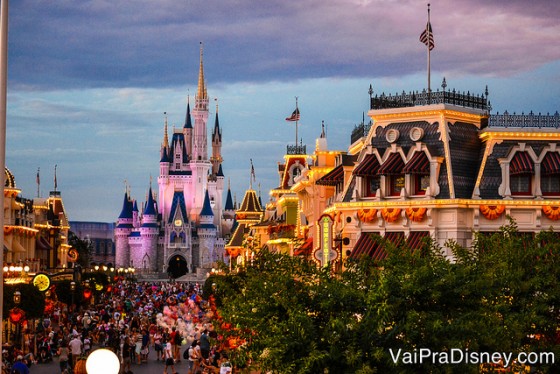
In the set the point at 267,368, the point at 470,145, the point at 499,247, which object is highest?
the point at 470,145

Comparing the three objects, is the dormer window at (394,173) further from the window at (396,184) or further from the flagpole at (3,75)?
the flagpole at (3,75)

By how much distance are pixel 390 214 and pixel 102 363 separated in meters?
24.4

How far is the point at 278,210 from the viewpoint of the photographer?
7344cm

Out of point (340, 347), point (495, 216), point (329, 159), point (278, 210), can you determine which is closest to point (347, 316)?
point (340, 347)

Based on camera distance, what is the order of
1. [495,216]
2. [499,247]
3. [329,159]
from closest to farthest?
[499,247] < [495,216] < [329,159]

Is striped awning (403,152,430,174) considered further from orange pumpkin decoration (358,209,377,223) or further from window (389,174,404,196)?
orange pumpkin decoration (358,209,377,223)

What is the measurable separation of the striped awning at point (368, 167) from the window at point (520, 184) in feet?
13.7

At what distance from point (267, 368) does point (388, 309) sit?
237cm

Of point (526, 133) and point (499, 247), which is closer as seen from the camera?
point (499, 247)

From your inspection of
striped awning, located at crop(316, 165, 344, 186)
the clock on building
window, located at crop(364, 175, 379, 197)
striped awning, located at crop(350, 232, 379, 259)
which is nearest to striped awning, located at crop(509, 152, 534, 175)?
window, located at crop(364, 175, 379, 197)

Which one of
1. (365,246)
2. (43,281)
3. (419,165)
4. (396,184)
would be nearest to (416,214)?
(419,165)

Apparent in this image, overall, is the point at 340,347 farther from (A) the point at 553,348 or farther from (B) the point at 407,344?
(A) the point at 553,348

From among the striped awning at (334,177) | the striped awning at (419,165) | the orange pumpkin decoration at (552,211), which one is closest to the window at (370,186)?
the striped awning at (419,165)

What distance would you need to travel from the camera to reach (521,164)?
3531cm
